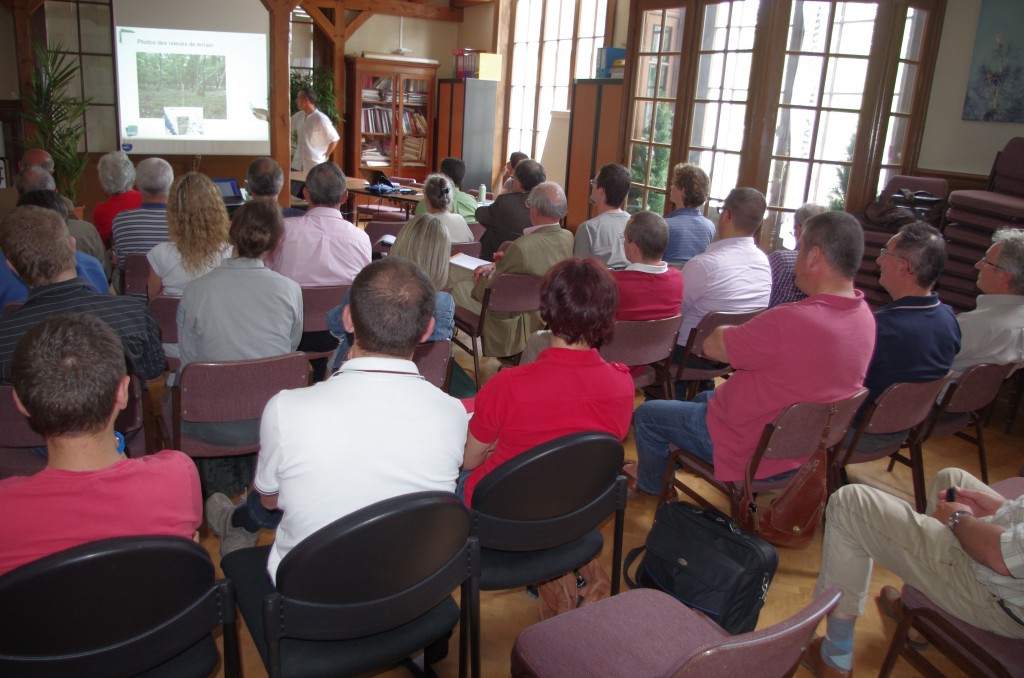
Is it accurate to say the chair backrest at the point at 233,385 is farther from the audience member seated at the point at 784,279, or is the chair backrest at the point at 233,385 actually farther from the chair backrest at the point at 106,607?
the audience member seated at the point at 784,279

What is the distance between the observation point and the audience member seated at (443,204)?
179 inches

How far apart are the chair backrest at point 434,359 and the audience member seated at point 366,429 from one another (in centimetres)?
109

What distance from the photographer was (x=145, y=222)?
3.78 metres

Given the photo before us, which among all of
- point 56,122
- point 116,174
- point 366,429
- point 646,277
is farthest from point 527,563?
point 56,122

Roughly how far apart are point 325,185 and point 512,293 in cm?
110

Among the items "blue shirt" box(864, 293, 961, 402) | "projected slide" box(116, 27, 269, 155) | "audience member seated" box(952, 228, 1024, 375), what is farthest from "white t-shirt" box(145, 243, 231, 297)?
"projected slide" box(116, 27, 269, 155)

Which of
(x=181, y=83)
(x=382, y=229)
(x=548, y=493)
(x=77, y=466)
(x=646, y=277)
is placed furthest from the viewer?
(x=181, y=83)

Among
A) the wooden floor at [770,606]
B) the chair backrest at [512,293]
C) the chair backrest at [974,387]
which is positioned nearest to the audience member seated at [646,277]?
the chair backrest at [512,293]

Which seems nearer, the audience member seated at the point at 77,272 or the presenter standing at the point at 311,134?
the audience member seated at the point at 77,272

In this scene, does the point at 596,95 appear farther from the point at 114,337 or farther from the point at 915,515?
the point at 114,337

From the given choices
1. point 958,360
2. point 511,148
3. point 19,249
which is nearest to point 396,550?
point 19,249

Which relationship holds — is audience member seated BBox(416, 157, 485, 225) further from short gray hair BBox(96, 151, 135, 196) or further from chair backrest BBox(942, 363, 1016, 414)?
chair backrest BBox(942, 363, 1016, 414)

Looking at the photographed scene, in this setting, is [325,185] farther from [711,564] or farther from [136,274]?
[711,564]

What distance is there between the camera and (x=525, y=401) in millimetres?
1905
